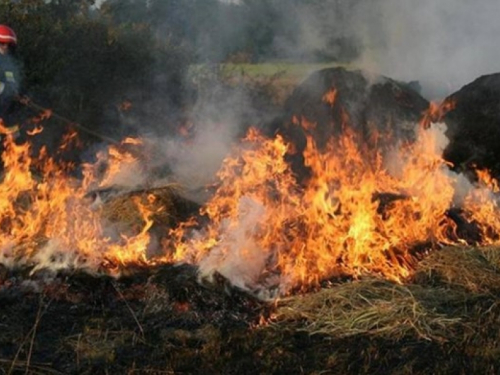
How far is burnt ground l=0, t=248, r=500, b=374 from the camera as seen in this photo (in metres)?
3.92

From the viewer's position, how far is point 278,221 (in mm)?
5816

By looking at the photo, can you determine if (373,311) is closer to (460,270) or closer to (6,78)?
(460,270)

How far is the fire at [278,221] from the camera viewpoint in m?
5.41

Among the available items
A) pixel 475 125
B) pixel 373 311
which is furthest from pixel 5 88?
pixel 475 125

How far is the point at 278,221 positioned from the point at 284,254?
0.42 meters

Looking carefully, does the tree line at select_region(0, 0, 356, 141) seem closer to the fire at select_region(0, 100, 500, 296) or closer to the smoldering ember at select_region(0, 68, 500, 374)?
the smoldering ember at select_region(0, 68, 500, 374)

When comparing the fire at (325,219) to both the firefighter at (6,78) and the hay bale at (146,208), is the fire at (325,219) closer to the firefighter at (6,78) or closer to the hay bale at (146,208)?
the hay bale at (146,208)

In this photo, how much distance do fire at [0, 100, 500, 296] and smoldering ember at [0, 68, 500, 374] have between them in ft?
0.06

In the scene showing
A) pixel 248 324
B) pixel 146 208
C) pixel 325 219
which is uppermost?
pixel 146 208

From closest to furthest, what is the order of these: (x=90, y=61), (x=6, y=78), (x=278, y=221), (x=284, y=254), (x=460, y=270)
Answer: (x=460, y=270) < (x=284, y=254) < (x=278, y=221) < (x=6, y=78) < (x=90, y=61)

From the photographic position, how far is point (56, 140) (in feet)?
32.9

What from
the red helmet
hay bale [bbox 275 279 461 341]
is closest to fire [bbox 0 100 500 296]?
hay bale [bbox 275 279 461 341]

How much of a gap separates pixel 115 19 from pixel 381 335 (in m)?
12.0

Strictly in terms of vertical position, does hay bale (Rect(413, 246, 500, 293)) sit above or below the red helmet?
below
